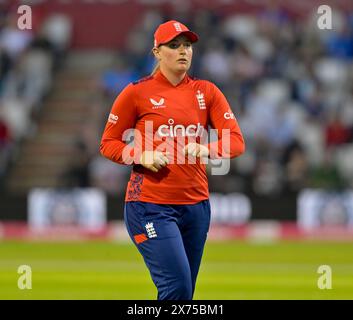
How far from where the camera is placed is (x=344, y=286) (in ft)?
41.1

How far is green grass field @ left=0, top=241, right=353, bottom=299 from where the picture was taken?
1202cm

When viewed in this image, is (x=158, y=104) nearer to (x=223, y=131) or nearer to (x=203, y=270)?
(x=223, y=131)

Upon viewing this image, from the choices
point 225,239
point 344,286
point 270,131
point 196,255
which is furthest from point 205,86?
point 270,131

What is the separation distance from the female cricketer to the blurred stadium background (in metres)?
6.87

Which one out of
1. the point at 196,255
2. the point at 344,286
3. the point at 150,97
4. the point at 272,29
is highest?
the point at 272,29

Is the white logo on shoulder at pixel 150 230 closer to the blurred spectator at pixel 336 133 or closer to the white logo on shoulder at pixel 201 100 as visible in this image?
the white logo on shoulder at pixel 201 100

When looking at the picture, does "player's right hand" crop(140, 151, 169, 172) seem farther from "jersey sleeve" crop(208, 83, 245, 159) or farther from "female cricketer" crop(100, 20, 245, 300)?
"jersey sleeve" crop(208, 83, 245, 159)

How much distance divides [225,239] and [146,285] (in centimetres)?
593

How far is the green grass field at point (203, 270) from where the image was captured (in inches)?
473

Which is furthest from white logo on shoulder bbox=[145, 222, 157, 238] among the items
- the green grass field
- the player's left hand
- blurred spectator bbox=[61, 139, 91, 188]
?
blurred spectator bbox=[61, 139, 91, 188]

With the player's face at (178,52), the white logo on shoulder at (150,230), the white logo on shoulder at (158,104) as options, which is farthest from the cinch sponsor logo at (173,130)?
the white logo on shoulder at (150,230)

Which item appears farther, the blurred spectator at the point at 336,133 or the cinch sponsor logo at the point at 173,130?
the blurred spectator at the point at 336,133

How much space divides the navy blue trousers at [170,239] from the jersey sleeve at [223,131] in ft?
1.38

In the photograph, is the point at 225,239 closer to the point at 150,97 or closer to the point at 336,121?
the point at 336,121
